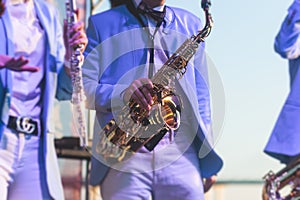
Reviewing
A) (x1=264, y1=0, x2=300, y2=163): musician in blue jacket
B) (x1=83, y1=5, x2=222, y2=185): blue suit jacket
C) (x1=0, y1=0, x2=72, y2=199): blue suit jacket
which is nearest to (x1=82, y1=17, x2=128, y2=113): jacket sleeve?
(x1=83, y1=5, x2=222, y2=185): blue suit jacket

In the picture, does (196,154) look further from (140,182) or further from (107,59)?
(107,59)

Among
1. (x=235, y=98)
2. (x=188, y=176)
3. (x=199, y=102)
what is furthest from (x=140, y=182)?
(x=235, y=98)

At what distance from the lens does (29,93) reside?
1.49 metres

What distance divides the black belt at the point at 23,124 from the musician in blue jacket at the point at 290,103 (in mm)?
558

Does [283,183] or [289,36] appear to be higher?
[289,36]

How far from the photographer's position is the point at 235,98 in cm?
161

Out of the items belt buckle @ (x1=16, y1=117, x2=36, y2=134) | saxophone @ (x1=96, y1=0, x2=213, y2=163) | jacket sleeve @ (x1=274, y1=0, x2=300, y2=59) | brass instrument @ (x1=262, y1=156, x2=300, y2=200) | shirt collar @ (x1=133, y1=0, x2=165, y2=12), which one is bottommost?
brass instrument @ (x1=262, y1=156, x2=300, y2=200)

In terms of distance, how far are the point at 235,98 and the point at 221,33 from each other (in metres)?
0.16

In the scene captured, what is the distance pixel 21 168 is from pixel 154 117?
32 cm

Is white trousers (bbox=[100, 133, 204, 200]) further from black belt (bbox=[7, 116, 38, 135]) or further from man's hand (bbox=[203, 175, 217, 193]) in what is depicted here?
black belt (bbox=[7, 116, 38, 135])

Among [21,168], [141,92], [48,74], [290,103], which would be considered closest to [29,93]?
[48,74]

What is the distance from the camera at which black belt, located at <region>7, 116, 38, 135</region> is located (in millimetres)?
1453

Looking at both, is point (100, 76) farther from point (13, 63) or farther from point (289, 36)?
point (289, 36)

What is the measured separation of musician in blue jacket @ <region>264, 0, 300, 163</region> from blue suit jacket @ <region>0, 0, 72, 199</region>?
508 millimetres
